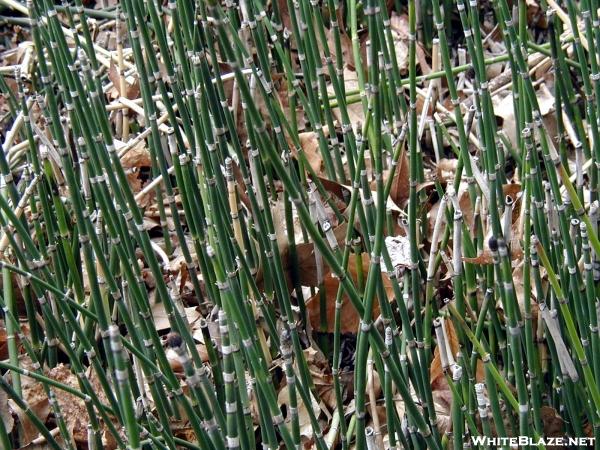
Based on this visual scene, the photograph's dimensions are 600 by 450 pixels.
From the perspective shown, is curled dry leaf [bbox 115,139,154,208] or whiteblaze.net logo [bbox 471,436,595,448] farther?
curled dry leaf [bbox 115,139,154,208]

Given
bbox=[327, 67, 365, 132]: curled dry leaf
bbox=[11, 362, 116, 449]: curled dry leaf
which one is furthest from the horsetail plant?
bbox=[327, 67, 365, 132]: curled dry leaf

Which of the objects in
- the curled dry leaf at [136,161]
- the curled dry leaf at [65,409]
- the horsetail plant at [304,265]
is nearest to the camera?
the horsetail plant at [304,265]

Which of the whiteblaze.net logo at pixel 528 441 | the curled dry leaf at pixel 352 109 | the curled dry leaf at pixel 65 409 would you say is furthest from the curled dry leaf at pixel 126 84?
the whiteblaze.net logo at pixel 528 441

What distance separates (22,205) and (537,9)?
1255mm

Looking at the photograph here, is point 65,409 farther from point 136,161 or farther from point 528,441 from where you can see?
point 528,441

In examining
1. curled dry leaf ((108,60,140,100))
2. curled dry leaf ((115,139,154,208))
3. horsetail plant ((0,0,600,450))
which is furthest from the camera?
curled dry leaf ((108,60,140,100))

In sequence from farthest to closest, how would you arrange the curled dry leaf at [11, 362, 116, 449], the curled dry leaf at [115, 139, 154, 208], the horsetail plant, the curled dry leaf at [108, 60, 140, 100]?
the curled dry leaf at [108, 60, 140, 100] < the curled dry leaf at [115, 139, 154, 208] < the curled dry leaf at [11, 362, 116, 449] < the horsetail plant

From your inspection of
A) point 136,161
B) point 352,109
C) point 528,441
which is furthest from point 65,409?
point 352,109

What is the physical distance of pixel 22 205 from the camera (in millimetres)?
1350

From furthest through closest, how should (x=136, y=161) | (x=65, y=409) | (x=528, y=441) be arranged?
(x=136, y=161) → (x=65, y=409) → (x=528, y=441)

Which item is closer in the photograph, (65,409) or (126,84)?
(65,409)

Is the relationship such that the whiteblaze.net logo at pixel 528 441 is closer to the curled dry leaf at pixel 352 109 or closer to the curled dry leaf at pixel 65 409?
the curled dry leaf at pixel 65 409

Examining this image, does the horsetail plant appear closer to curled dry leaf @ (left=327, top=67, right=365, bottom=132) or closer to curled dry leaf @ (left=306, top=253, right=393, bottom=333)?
curled dry leaf @ (left=306, top=253, right=393, bottom=333)

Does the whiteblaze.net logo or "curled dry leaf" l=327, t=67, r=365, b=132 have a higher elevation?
"curled dry leaf" l=327, t=67, r=365, b=132
